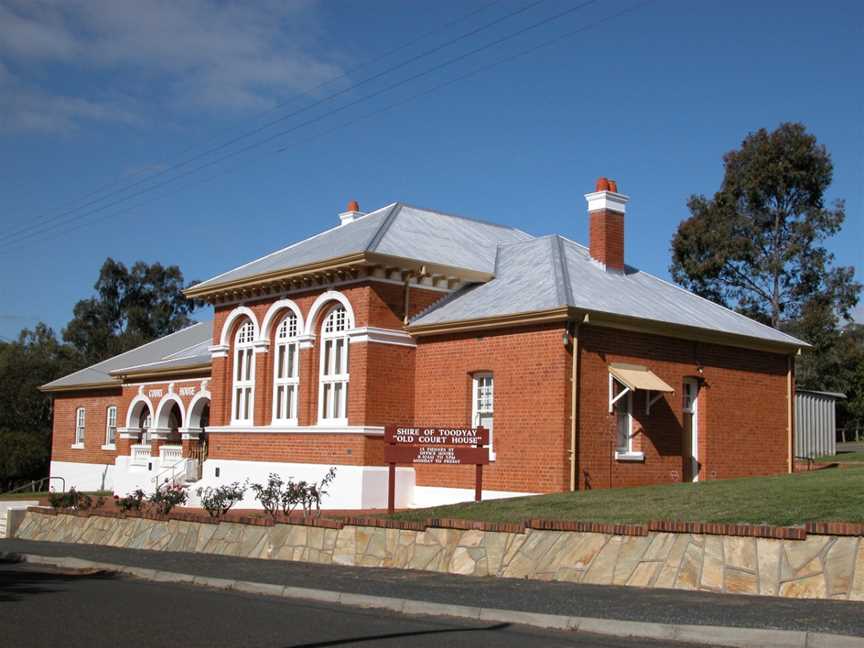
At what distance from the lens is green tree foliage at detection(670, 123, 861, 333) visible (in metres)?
45.7

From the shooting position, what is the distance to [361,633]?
9.81 metres

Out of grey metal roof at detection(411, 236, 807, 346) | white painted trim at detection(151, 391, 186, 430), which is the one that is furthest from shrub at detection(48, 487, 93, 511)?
white painted trim at detection(151, 391, 186, 430)

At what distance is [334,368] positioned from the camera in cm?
2655

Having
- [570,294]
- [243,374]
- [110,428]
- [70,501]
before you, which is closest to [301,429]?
[243,374]

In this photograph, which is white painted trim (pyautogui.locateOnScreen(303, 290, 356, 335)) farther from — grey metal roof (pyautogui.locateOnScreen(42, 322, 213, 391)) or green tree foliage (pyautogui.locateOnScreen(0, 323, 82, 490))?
green tree foliage (pyautogui.locateOnScreen(0, 323, 82, 490))

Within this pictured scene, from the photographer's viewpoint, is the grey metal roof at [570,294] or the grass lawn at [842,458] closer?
the grey metal roof at [570,294]

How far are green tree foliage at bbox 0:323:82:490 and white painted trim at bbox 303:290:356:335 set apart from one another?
30.2 m

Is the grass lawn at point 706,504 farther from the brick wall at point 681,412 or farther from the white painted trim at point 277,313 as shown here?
the white painted trim at point 277,313

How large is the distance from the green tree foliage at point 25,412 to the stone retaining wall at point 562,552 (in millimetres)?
34127

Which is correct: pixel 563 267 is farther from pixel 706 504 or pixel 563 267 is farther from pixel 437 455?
pixel 706 504

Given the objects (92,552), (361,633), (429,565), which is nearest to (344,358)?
(92,552)

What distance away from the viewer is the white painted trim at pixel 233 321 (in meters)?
29.2

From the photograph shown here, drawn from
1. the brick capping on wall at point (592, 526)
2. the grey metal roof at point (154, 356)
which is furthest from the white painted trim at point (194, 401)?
the brick capping on wall at point (592, 526)

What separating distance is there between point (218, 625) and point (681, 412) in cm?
1643
